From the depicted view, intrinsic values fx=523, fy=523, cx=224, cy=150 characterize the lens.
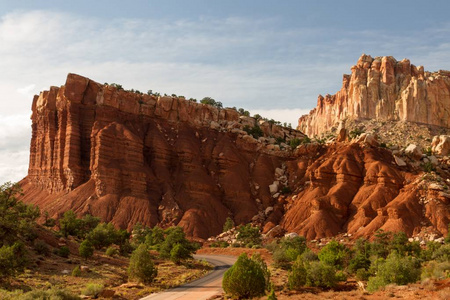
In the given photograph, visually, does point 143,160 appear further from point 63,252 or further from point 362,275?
point 362,275

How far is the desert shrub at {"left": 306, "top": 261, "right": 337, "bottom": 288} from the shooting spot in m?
34.3

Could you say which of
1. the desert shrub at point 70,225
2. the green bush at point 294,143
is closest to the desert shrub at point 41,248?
the desert shrub at point 70,225

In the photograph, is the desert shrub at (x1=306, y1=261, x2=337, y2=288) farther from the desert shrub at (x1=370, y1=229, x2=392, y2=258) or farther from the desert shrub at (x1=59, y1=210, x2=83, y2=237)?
the desert shrub at (x1=59, y1=210, x2=83, y2=237)

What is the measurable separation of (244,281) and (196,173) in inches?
2382

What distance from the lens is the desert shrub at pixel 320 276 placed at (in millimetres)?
34281

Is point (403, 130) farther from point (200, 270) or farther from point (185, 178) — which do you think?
point (200, 270)

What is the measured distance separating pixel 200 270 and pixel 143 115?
52.7 metres

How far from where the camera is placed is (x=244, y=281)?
28.6 meters

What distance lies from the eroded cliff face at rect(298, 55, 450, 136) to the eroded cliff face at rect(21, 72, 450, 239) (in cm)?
3085

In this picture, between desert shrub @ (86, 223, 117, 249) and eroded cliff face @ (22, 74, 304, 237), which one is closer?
desert shrub @ (86, 223, 117, 249)

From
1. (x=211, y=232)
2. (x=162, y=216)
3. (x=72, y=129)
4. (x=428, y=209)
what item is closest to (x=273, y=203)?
(x=211, y=232)

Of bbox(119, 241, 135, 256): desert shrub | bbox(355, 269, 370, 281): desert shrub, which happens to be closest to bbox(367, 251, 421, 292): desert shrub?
bbox(355, 269, 370, 281): desert shrub

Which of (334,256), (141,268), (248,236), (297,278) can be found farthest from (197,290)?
(248,236)

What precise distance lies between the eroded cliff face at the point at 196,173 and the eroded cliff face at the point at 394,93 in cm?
3085
